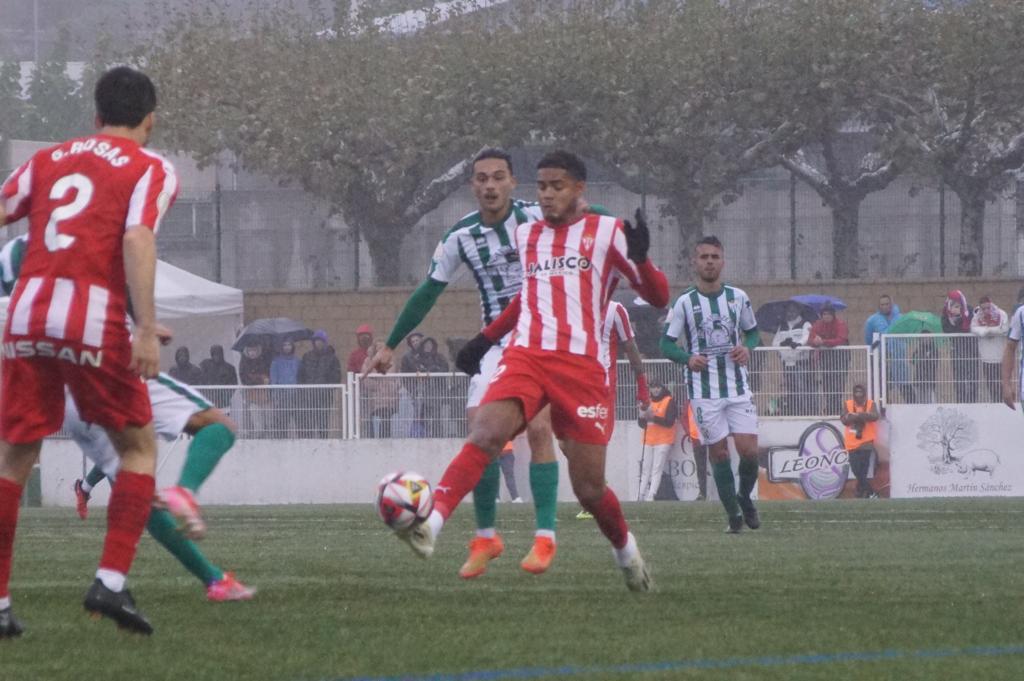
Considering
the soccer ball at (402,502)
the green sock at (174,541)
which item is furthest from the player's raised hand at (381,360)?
the green sock at (174,541)

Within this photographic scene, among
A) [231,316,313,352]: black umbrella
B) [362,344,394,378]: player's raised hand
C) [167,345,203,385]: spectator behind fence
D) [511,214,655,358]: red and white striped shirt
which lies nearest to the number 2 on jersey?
[511,214,655,358]: red and white striped shirt

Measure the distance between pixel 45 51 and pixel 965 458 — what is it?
89.5 metres

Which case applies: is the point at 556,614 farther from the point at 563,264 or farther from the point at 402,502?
the point at 563,264

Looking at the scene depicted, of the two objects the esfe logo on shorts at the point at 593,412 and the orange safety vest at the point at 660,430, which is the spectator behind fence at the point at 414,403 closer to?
the orange safety vest at the point at 660,430

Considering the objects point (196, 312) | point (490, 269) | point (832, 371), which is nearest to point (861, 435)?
point (832, 371)

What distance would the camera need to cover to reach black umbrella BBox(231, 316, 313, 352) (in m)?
27.2

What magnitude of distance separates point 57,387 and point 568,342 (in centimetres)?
251

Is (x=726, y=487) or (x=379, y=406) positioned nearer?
(x=726, y=487)

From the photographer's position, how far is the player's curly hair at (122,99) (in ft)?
22.3

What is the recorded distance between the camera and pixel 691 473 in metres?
23.6

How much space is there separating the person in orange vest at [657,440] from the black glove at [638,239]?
15.2 metres

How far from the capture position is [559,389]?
831 cm

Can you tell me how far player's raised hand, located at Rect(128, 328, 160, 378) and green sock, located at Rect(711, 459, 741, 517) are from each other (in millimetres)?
8174

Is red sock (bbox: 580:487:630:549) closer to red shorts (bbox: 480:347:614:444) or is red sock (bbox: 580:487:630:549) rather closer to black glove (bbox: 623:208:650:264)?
red shorts (bbox: 480:347:614:444)
